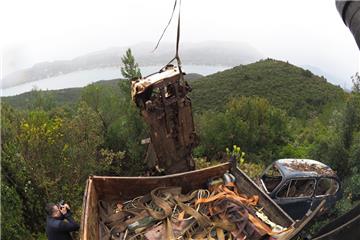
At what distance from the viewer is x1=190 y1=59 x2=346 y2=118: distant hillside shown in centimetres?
4841

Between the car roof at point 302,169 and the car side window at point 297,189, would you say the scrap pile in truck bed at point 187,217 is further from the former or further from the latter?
the car roof at point 302,169

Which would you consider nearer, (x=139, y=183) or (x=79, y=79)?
(x=139, y=183)

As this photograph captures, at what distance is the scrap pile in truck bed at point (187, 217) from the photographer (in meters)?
6.98

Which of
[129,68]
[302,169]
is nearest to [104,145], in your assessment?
[129,68]

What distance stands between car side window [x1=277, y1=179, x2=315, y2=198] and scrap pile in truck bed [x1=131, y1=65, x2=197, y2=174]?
2919mm

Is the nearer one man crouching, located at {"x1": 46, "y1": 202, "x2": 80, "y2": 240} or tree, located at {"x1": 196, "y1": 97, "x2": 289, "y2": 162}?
man crouching, located at {"x1": 46, "y1": 202, "x2": 80, "y2": 240}

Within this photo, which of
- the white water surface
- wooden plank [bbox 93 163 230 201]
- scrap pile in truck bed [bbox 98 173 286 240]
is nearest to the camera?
scrap pile in truck bed [bbox 98 173 286 240]

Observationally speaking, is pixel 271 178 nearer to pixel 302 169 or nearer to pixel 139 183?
pixel 302 169

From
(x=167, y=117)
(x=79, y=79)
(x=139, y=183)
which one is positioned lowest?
(x=79, y=79)

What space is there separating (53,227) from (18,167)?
4.55 metres

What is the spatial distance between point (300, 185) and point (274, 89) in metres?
42.9

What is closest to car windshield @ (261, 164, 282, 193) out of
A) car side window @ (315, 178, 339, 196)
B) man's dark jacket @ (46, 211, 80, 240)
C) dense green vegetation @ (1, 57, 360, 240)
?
car side window @ (315, 178, 339, 196)

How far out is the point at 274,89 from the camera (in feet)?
175

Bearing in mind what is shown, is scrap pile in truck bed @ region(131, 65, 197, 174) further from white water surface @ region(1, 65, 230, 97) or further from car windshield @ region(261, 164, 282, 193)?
white water surface @ region(1, 65, 230, 97)
